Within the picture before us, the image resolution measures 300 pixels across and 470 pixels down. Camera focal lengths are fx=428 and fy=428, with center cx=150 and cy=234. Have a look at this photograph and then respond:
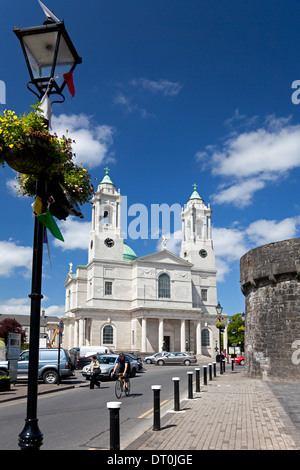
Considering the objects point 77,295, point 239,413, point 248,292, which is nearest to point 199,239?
point 77,295

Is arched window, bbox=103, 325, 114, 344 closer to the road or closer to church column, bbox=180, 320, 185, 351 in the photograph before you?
church column, bbox=180, 320, 185, 351

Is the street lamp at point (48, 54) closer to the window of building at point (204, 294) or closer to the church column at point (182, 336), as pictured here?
the church column at point (182, 336)

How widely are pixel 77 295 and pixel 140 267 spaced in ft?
39.1

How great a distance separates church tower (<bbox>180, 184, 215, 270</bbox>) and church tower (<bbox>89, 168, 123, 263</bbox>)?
12.6 metres

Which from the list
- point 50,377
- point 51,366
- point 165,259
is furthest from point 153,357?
point 51,366

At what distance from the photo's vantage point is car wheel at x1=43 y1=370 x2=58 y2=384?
21.9 m

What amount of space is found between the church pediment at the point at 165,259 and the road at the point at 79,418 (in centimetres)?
4593

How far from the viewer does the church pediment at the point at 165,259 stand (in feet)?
208

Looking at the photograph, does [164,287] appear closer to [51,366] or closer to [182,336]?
[182,336]

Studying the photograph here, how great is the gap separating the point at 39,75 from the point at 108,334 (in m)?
57.7

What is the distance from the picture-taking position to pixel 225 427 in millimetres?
8969

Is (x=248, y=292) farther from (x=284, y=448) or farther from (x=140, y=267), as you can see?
(x=140, y=267)

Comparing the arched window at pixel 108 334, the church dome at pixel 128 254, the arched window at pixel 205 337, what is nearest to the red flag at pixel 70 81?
the arched window at pixel 108 334

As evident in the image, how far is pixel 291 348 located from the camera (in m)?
18.5
